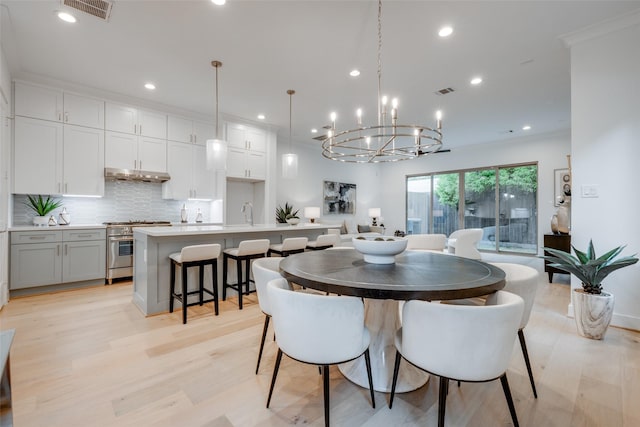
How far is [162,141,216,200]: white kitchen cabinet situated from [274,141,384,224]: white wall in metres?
1.43

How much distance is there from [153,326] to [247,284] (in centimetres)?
116

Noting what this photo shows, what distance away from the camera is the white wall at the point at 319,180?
711 centimetres

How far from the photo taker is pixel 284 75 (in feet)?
12.3

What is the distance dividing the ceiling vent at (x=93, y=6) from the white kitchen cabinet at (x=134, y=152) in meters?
2.17

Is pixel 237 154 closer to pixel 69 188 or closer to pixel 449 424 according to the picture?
pixel 69 188

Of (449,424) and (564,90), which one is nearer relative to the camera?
(449,424)

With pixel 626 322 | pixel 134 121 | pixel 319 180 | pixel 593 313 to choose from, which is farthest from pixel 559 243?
pixel 134 121

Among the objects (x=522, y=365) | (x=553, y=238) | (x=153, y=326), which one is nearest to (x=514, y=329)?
(x=522, y=365)

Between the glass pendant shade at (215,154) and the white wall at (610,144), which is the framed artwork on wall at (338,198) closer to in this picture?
the glass pendant shade at (215,154)

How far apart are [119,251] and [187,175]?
5.28ft

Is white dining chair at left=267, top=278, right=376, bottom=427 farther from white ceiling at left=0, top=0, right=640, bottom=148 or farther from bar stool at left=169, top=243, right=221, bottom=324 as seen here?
white ceiling at left=0, top=0, right=640, bottom=148

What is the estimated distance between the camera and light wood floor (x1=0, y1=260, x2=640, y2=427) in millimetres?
1544

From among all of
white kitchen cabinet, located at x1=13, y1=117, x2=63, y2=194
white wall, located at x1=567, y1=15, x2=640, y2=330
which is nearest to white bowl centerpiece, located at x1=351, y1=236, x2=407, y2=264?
white wall, located at x1=567, y1=15, x2=640, y2=330

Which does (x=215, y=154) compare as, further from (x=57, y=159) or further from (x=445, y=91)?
(x=445, y=91)
